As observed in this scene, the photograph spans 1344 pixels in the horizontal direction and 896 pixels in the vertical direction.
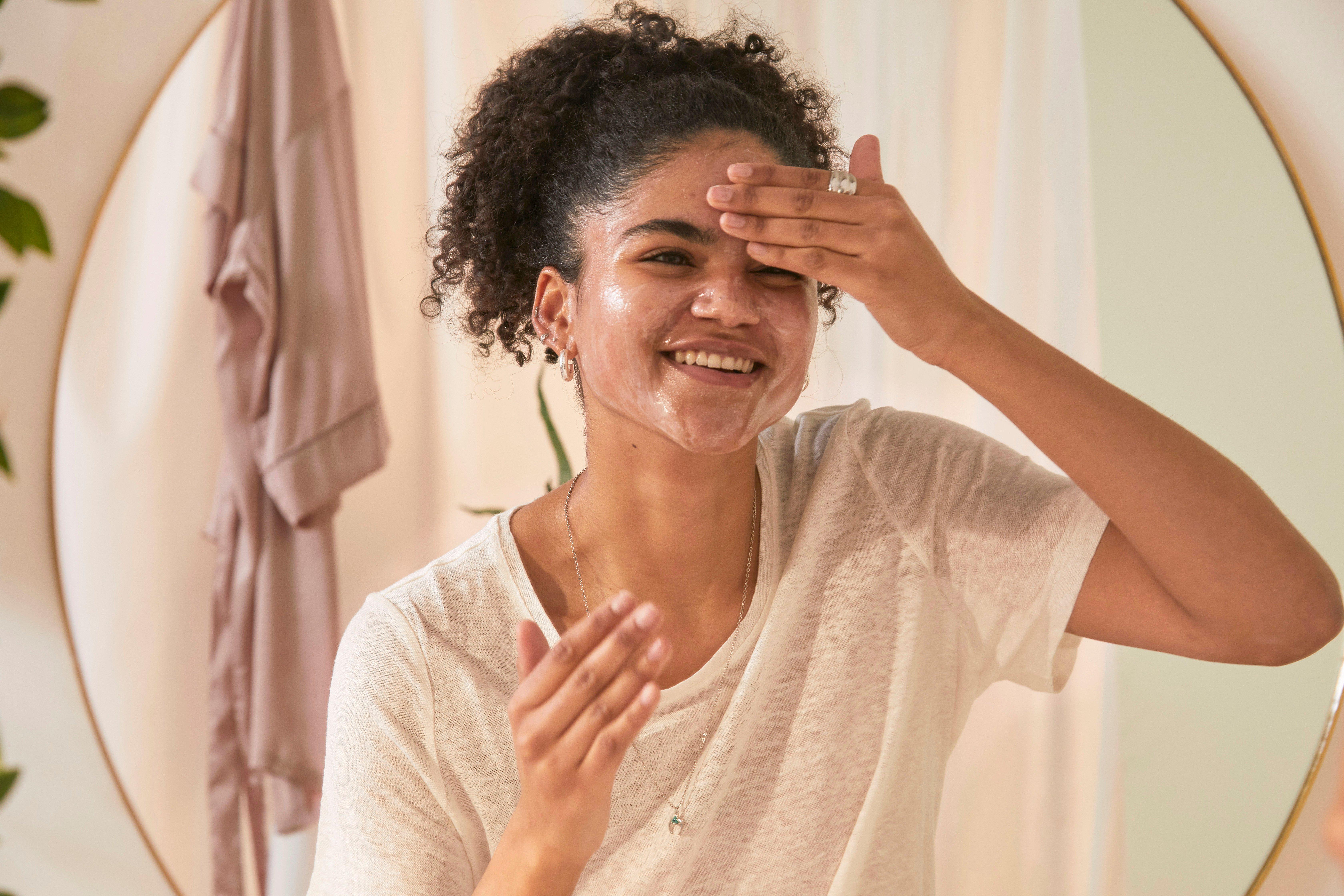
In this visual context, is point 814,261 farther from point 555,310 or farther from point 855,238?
point 555,310

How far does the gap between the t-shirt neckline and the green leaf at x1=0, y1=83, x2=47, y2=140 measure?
70 centimetres

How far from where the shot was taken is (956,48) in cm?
110

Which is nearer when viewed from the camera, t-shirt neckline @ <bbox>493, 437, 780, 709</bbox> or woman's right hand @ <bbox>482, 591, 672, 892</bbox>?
woman's right hand @ <bbox>482, 591, 672, 892</bbox>

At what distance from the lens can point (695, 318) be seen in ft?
2.52

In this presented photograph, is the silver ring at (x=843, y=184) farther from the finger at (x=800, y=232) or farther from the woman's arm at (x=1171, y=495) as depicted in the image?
the woman's arm at (x=1171, y=495)

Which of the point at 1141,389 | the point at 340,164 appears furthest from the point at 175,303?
the point at 1141,389

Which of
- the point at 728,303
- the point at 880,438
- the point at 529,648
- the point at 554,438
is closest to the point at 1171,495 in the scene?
the point at 880,438

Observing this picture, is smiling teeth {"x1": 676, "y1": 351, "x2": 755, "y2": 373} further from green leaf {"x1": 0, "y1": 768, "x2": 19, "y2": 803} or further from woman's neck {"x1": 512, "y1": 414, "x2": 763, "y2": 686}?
green leaf {"x1": 0, "y1": 768, "x2": 19, "y2": 803}

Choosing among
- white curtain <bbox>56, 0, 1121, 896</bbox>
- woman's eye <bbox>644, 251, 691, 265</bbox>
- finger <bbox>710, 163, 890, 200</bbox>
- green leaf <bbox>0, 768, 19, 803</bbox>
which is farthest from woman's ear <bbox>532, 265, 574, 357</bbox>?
green leaf <bbox>0, 768, 19, 803</bbox>

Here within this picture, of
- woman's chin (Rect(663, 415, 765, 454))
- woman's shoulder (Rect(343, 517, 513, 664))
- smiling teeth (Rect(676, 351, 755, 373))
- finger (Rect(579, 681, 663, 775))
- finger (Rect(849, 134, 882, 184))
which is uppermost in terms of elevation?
finger (Rect(849, 134, 882, 184))

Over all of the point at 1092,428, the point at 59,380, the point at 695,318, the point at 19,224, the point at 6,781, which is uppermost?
the point at 19,224

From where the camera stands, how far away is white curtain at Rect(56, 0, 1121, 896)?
3.56 feet

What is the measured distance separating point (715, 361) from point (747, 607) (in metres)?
0.25

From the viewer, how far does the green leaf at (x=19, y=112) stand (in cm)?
106
